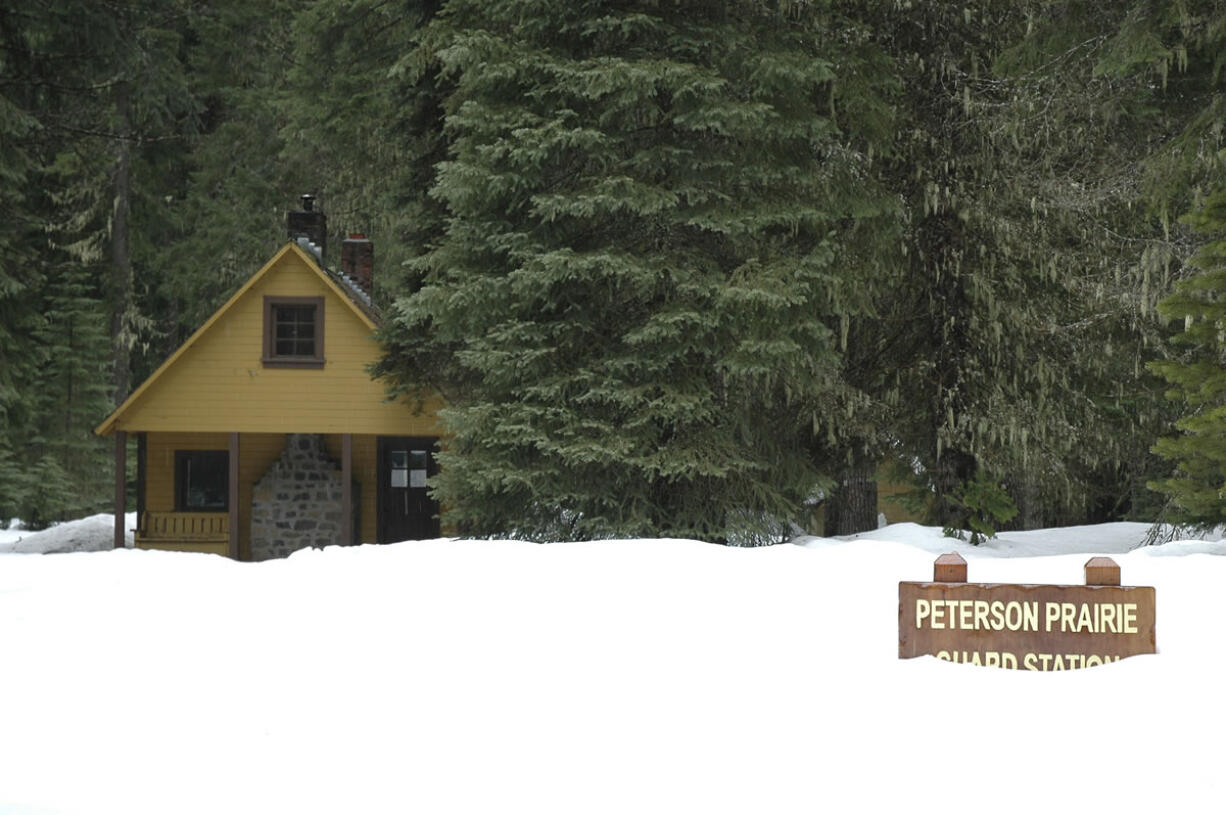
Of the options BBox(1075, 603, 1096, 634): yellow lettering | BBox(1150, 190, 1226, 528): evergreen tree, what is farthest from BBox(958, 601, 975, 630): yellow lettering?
BBox(1150, 190, 1226, 528): evergreen tree

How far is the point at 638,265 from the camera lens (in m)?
15.1

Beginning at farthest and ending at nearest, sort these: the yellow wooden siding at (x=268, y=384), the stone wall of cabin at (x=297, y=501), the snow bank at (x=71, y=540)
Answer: the snow bank at (x=71, y=540) < the stone wall of cabin at (x=297, y=501) < the yellow wooden siding at (x=268, y=384)

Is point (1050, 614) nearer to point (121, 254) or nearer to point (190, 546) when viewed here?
point (190, 546)

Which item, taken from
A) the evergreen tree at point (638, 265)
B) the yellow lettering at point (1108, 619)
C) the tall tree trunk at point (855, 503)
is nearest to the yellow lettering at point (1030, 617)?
the yellow lettering at point (1108, 619)

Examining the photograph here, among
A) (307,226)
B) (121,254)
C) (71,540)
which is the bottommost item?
(71,540)

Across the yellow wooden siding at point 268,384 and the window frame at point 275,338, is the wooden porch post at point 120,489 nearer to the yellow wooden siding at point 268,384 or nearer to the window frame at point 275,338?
the yellow wooden siding at point 268,384

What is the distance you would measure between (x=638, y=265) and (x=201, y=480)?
13.3 metres

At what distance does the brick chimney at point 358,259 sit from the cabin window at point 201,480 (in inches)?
162

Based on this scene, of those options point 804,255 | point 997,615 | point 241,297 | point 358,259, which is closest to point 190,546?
point 241,297

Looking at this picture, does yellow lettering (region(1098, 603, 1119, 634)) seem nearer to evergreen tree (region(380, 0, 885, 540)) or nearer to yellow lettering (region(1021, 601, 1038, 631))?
yellow lettering (region(1021, 601, 1038, 631))

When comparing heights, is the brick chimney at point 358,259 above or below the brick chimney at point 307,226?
below

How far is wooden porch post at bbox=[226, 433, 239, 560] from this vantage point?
22672 millimetres

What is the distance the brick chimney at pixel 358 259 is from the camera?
26.5m

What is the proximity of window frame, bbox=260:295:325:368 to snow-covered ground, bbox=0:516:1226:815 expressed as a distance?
35.3 feet
